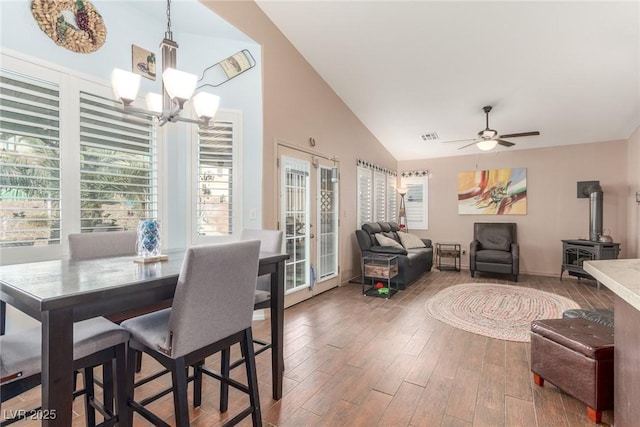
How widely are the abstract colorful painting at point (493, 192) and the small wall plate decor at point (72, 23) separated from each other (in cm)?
632

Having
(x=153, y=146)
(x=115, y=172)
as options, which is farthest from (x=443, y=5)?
(x=115, y=172)

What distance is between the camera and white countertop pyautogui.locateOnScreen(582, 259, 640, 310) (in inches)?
40.0

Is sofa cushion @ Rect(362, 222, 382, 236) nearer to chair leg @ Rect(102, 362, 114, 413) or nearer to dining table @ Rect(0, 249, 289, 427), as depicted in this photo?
dining table @ Rect(0, 249, 289, 427)

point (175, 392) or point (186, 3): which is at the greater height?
point (186, 3)

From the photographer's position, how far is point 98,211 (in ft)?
Result: 9.00

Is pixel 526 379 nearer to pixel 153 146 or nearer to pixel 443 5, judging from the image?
pixel 443 5

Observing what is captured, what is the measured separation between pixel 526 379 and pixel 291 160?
309 cm

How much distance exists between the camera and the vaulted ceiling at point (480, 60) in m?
2.98

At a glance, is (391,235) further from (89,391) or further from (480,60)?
(89,391)

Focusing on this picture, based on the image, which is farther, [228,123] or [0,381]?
[228,123]

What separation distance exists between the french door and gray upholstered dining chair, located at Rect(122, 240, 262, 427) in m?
1.92

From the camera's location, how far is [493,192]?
20.4 feet

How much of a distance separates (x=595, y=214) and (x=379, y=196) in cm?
355

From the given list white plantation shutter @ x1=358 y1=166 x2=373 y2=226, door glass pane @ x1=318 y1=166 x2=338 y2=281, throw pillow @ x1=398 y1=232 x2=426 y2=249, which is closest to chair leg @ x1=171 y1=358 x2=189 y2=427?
door glass pane @ x1=318 y1=166 x2=338 y2=281
